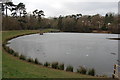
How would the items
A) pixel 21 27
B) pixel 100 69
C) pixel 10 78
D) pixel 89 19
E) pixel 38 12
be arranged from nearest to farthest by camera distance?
1. pixel 10 78
2. pixel 100 69
3. pixel 21 27
4. pixel 38 12
5. pixel 89 19

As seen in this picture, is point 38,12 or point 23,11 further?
point 38,12

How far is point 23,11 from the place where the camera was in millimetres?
72312

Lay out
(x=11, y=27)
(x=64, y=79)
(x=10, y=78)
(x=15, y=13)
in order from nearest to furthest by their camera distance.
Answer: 1. (x=10, y=78)
2. (x=64, y=79)
3. (x=11, y=27)
4. (x=15, y=13)

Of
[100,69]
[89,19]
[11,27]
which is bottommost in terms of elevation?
[100,69]

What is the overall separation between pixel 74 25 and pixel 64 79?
78.6 m

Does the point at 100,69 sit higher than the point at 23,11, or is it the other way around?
the point at 23,11

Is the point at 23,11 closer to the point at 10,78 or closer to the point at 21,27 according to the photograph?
the point at 21,27

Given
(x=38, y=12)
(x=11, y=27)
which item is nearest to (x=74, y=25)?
(x=38, y=12)

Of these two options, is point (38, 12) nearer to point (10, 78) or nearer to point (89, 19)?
point (89, 19)

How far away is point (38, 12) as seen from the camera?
84750 mm

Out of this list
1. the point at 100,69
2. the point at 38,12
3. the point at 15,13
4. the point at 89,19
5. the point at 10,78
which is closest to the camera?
the point at 10,78

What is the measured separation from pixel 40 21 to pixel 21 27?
23073 mm

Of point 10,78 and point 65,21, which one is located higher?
point 65,21

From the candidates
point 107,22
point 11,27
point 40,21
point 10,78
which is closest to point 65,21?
point 40,21
